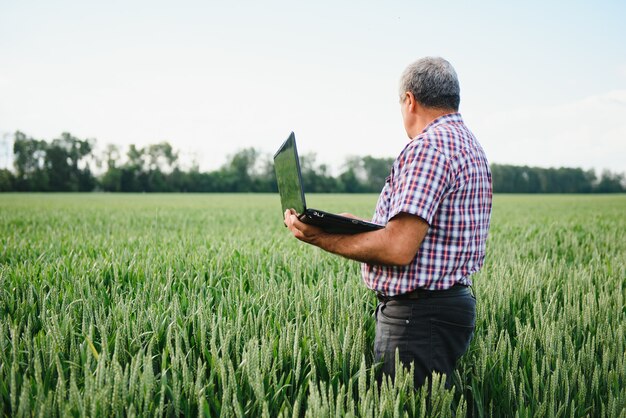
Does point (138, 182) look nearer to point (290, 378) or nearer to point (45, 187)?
point (45, 187)

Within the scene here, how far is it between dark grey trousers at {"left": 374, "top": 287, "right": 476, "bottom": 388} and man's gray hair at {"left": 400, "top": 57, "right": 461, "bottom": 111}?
Answer: 0.89 metres

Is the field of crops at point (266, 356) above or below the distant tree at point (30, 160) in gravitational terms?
below

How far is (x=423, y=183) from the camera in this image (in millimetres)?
1854

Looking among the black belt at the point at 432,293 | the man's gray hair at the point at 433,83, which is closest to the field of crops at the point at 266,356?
the black belt at the point at 432,293

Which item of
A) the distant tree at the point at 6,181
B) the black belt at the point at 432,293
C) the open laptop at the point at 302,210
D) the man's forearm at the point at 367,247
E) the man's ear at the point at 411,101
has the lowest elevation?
the black belt at the point at 432,293

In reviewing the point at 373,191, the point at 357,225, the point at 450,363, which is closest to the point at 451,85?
the point at 357,225

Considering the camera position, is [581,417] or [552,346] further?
[552,346]

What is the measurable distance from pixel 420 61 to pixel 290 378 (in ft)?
5.29

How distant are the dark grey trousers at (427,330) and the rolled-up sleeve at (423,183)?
47cm

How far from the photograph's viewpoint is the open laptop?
1838 millimetres

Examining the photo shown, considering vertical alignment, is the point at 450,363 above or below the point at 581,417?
above

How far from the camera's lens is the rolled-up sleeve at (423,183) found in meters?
1.84

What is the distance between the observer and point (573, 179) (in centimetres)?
10562

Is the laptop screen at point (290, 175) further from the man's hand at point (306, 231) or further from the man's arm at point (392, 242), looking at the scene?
the man's arm at point (392, 242)
